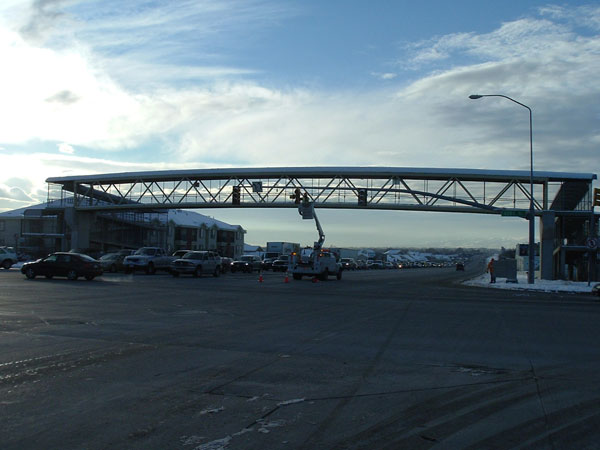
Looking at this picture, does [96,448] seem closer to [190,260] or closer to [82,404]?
[82,404]

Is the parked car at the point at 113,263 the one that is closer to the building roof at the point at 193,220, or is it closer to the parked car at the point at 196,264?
the parked car at the point at 196,264

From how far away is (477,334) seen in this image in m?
14.1

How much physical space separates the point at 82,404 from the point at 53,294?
16659 mm

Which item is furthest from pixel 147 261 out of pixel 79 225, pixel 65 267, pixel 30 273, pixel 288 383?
pixel 288 383

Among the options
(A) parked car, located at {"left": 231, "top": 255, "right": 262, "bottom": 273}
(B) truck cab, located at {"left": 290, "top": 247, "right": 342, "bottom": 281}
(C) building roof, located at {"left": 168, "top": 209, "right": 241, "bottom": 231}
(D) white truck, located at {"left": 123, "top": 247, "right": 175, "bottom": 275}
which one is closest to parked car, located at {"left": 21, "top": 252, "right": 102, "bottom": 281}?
(D) white truck, located at {"left": 123, "top": 247, "right": 175, "bottom": 275}

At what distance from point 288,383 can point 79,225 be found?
65.4m

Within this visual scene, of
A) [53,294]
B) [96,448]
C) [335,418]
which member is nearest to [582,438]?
[335,418]

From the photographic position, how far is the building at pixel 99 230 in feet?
232

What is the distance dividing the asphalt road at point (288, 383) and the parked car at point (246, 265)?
41.6 m

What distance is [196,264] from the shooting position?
134ft

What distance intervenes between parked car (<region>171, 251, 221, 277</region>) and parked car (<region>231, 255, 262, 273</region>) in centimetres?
1386

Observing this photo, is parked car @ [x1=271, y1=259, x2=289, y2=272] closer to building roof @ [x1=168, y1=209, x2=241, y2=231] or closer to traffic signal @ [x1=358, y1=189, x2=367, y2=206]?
traffic signal @ [x1=358, y1=189, x2=367, y2=206]

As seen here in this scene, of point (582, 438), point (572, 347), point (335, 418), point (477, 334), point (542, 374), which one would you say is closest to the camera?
point (582, 438)

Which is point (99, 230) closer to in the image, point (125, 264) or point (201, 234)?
point (201, 234)
